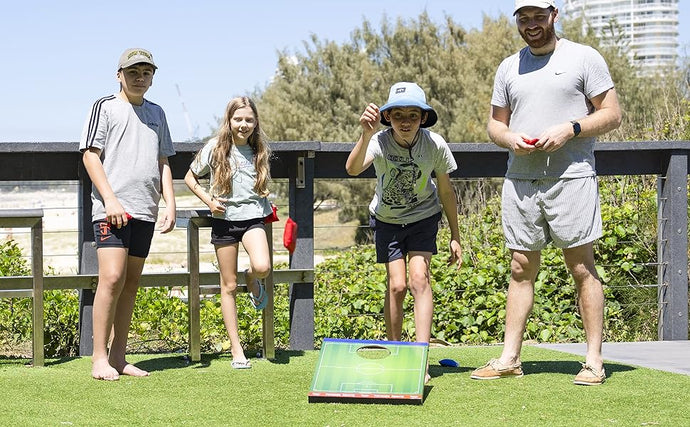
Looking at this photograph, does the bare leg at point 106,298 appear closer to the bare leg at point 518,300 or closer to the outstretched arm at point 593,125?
the bare leg at point 518,300

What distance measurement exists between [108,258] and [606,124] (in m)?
2.45

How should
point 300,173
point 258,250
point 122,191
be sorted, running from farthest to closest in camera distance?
point 300,173, point 258,250, point 122,191

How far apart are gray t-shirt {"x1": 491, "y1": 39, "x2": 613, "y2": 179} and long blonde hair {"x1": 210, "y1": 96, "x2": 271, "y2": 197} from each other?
1368 mm

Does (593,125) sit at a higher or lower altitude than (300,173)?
higher

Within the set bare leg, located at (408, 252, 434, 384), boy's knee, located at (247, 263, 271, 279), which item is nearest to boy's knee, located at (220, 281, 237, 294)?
boy's knee, located at (247, 263, 271, 279)

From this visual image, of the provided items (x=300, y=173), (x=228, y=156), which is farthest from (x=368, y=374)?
(x=300, y=173)

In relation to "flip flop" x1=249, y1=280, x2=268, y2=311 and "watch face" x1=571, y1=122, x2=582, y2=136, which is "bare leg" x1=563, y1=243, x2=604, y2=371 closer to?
"watch face" x1=571, y1=122, x2=582, y2=136

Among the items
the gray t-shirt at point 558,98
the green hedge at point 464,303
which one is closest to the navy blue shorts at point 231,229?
the green hedge at point 464,303

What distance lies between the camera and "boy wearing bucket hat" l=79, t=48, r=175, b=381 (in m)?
4.89

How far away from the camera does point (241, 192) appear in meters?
5.32

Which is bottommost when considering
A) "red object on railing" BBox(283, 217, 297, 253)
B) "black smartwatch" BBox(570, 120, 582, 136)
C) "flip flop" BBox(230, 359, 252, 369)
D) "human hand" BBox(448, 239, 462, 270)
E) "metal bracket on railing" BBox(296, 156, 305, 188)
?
"flip flop" BBox(230, 359, 252, 369)

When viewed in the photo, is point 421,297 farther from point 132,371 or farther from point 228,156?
point 132,371

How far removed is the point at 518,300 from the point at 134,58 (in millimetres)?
2237

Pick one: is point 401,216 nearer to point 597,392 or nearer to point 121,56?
point 597,392
